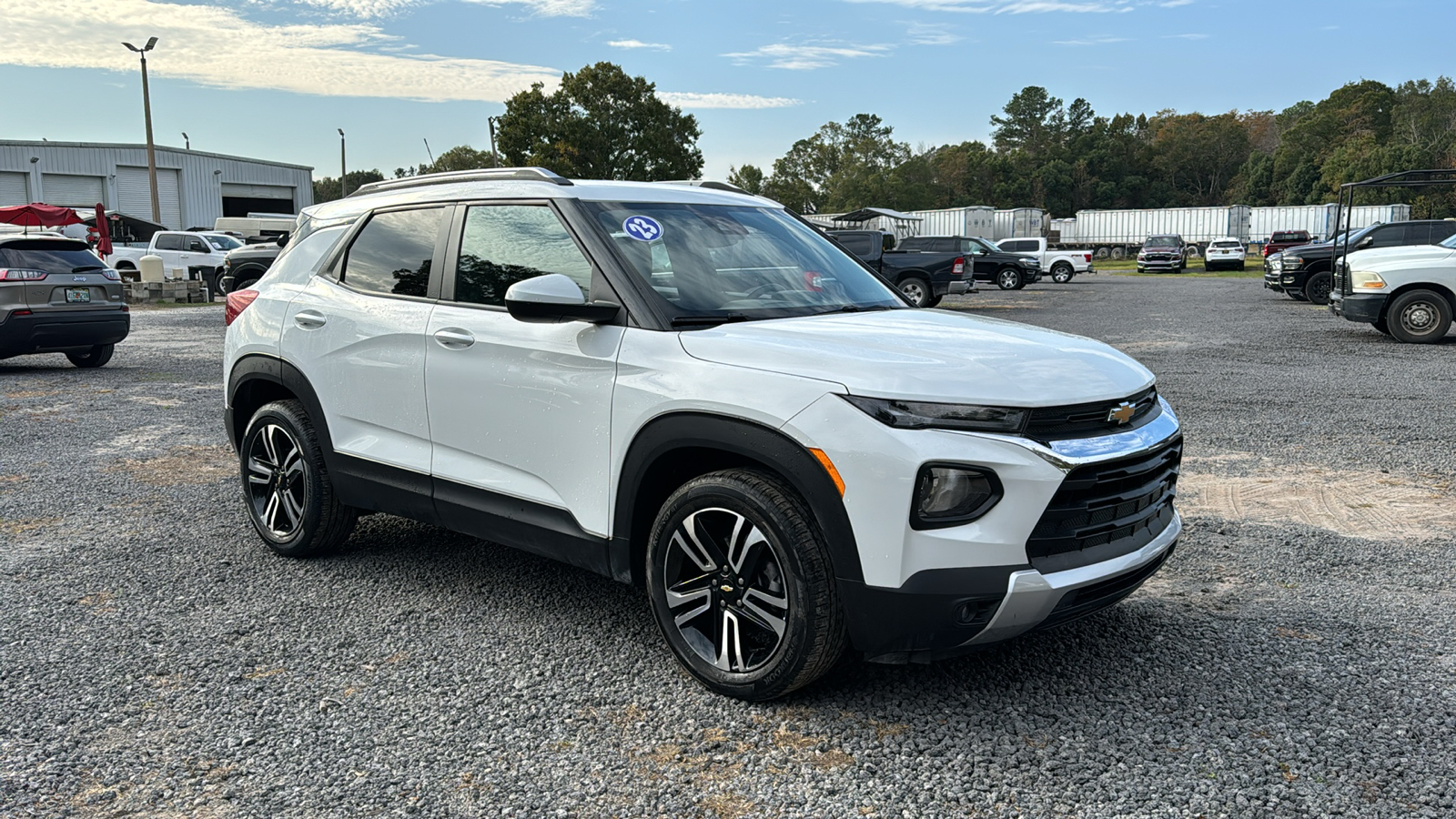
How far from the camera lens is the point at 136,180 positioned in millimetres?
62562

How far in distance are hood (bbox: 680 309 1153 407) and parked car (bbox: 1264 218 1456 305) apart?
19.3m

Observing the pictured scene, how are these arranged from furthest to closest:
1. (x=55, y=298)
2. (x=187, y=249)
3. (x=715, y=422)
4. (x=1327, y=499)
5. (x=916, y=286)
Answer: (x=187, y=249) < (x=916, y=286) < (x=55, y=298) < (x=1327, y=499) < (x=715, y=422)

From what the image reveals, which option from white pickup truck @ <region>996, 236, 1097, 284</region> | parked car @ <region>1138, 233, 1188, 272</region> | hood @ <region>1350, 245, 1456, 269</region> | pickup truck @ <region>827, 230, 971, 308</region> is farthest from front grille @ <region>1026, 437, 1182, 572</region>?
parked car @ <region>1138, 233, 1188, 272</region>

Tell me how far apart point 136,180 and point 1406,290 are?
217 feet

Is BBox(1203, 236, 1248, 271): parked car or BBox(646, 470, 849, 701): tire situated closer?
BBox(646, 470, 849, 701): tire

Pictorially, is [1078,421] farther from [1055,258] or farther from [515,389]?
[1055,258]

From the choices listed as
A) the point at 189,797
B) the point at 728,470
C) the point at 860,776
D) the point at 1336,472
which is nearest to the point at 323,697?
the point at 189,797

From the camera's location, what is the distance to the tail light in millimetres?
5289

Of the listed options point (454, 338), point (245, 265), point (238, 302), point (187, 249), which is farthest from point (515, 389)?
point (187, 249)

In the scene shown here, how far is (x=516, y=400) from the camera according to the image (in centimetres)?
389

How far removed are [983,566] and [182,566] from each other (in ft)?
12.7

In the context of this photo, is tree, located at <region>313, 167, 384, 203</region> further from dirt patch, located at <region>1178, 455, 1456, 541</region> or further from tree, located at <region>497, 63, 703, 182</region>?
dirt patch, located at <region>1178, 455, 1456, 541</region>

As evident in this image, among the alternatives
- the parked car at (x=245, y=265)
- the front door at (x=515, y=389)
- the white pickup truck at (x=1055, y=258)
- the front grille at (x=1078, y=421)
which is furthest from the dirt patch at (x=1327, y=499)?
the white pickup truck at (x=1055, y=258)

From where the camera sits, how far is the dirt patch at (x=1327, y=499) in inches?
221
